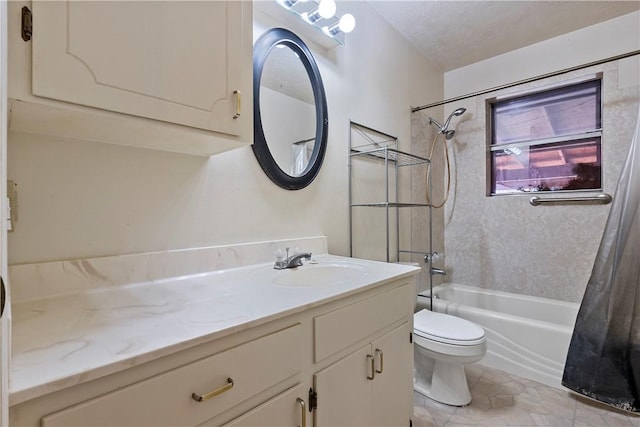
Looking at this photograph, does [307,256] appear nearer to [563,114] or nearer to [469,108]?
[469,108]

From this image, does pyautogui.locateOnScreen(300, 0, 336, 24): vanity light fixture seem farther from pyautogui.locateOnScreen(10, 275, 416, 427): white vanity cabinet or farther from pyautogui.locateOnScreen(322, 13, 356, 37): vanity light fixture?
pyautogui.locateOnScreen(10, 275, 416, 427): white vanity cabinet

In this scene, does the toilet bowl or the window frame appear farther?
the window frame

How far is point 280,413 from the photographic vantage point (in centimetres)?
80

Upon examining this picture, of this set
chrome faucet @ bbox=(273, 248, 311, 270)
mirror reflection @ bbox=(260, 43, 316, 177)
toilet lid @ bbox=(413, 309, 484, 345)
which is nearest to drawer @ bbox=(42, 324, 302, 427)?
chrome faucet @ bbox=(273, 248, 311, 270)

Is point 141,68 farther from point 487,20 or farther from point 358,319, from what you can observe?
point 487,20

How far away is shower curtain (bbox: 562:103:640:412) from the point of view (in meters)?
1.63

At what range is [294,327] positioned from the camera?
833mm

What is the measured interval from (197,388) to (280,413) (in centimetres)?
28

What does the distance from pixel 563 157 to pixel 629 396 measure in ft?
5.48

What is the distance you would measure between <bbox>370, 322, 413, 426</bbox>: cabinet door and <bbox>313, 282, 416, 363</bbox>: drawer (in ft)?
0.23

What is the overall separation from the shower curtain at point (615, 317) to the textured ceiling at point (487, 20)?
97cm

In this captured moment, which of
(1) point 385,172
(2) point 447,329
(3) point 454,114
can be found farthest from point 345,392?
(3) point 454,114

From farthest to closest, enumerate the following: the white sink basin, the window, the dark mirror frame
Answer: the window → the dark mirror frame → the white sink basin

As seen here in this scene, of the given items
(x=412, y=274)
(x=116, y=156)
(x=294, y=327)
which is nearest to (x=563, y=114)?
(x=412, y=274)
